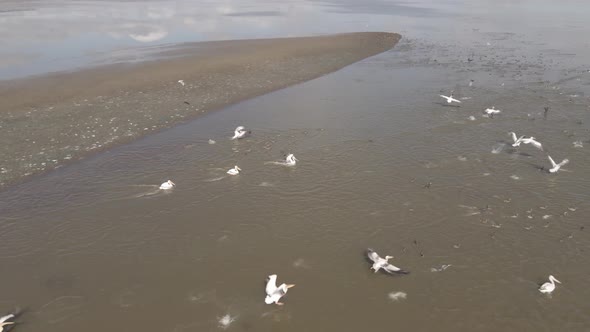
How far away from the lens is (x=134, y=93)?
25516 millimetres

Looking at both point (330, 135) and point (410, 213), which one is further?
point (330, 135)

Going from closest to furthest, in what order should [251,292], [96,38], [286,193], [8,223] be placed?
[251,292] → [8,223] → [286,193] → [96,38]

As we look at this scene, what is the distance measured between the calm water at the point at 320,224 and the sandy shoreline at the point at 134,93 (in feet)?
4.97

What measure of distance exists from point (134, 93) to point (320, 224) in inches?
658

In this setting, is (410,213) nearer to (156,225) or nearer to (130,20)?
(156,225)

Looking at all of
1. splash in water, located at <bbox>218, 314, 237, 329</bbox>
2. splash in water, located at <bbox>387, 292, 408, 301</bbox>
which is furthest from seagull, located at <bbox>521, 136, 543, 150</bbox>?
splash in water, located at <bbox>218, 314, 237, 329</bbox>

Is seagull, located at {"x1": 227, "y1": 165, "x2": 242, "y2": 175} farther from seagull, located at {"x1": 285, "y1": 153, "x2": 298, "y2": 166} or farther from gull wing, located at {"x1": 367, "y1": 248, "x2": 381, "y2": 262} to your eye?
gull wing, located at {"x1": 367, "y1": 248, "x2": 381, "y2": 262}

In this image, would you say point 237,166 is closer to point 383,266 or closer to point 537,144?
point 383,266

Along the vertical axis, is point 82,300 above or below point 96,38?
below

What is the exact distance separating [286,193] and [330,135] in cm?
610

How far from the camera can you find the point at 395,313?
34.6 feet

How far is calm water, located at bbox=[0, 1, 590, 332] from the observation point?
10719 mm

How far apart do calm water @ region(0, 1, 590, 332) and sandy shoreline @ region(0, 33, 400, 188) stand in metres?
1.52

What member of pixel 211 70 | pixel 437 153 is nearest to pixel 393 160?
pixel 437 153
